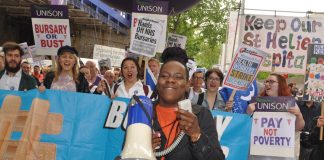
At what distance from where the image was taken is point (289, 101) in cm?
585

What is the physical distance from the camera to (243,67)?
647 cm

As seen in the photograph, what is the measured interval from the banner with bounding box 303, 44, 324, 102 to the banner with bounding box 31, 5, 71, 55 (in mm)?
3123

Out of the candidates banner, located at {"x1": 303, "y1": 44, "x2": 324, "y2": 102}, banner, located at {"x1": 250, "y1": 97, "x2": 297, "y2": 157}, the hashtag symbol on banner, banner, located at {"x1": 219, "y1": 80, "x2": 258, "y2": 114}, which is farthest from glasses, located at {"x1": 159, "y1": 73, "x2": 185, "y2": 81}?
banner, located at {"x1": 303, "y1": 44, "x2": 324, "y2": 102}

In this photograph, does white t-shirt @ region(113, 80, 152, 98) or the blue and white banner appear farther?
white t-shirt @ region(113, 80, 152, 98)

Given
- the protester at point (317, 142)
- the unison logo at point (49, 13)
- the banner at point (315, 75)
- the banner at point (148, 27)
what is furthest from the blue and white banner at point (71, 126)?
the banner at point (148, 27)

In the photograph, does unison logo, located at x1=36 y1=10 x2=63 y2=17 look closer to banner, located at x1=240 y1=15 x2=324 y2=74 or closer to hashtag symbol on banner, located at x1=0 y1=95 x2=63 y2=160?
hashtag symbol on banner, located at x1=0 y1=95 x2=63 y2=160

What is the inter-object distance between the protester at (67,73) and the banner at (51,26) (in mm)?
751

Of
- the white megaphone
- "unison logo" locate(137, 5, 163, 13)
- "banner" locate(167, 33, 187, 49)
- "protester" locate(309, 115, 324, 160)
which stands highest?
"unison logo" locate(137, 5, 163, 13)

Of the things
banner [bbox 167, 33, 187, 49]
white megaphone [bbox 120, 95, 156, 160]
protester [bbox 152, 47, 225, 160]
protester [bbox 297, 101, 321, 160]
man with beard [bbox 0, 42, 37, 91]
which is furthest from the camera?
banner [bbox 167, 33, 187, 49]

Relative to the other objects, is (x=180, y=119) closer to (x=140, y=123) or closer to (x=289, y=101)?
(x=140, y=123)

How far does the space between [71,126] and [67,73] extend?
2.28 ft

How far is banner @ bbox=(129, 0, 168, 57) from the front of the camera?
7418mm

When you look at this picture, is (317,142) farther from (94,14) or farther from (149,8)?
(94,14)

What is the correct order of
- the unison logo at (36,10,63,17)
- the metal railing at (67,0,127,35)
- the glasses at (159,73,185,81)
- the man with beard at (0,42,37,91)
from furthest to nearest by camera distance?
the metal railing at (67,0,127,35), the unison logo at (36,10,63,17), the man with beard at (0,42,37,91), the glasses at (159,73,185,81)
